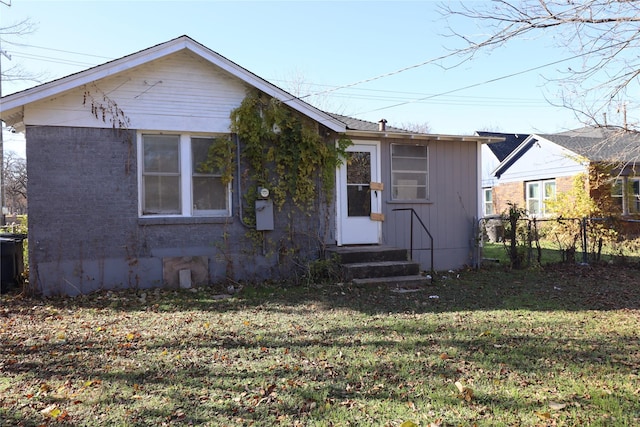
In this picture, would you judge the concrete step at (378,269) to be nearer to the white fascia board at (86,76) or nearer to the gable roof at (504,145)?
Answer: the white fascia board at (86,76)

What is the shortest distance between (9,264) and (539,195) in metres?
19.0

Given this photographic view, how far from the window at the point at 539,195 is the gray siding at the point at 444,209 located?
30.9 feet

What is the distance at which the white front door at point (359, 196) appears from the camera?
9539 millimetres

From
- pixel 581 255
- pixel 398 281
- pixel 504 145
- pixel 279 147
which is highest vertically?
pixel 504 145

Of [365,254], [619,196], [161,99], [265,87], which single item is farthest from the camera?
[619,196]

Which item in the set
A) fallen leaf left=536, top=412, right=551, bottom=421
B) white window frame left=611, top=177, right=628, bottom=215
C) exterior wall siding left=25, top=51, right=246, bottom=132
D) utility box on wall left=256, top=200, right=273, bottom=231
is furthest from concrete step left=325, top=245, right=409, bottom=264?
white window frame left=611, top=177, right=628, bottom=215

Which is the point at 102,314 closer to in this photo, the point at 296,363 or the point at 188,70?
the point at 296,363

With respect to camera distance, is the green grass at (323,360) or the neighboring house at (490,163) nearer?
the green grass at (323,360)

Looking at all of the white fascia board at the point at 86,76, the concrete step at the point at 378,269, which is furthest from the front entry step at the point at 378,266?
the white fascia board at the point at 86,76

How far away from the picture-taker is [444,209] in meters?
10.4

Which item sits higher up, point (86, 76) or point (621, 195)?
point (86, 76)

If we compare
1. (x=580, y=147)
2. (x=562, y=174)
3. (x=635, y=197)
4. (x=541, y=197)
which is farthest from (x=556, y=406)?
(x=541, y=197)

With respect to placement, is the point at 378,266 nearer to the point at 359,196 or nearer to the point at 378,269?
the point at 378,269

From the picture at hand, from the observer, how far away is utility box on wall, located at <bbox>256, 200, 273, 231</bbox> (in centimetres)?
870
